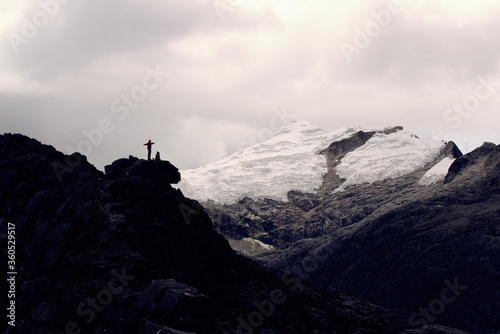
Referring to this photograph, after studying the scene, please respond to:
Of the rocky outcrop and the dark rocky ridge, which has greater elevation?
the rocky outcrop

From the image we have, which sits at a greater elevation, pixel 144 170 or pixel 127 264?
pixel 144 170

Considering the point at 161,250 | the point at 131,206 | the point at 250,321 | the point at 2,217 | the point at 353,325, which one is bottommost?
the point at 353,325

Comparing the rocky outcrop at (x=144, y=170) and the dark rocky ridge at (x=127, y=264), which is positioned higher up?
the rocky outcrop at (x=144, y=170)

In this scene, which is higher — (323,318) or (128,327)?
(128,327)

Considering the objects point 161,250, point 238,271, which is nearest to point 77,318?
point 161,250

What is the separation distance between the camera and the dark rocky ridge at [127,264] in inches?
3310

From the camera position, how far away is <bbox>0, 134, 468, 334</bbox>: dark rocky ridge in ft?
276

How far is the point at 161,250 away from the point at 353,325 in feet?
184

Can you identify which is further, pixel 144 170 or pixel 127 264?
pixel 144 170

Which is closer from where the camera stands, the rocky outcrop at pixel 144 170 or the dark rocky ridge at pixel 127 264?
the dark rocky ridge at pixel 127 264

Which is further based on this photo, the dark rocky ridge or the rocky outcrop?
the rocky outcrop

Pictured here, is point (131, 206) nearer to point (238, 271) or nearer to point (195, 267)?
point (195, 267)

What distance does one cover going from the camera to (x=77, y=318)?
9044 centimetres

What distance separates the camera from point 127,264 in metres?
98.6
